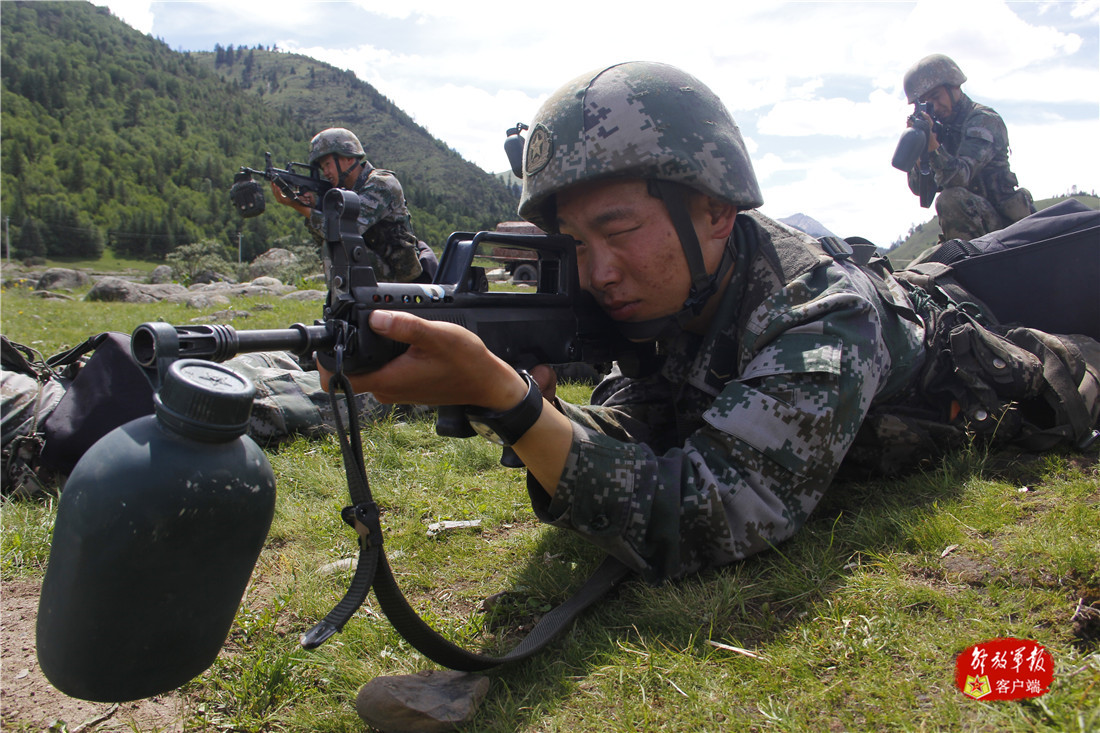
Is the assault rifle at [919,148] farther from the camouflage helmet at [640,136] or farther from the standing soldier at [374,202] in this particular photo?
the camouflage helmet at [640,136]

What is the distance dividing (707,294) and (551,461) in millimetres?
1067

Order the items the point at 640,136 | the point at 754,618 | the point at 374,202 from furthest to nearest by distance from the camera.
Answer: the point at 374,202, the point at 640,136, the point at 754,618

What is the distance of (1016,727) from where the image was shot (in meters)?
1.42

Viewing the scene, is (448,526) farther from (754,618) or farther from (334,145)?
(334,145)

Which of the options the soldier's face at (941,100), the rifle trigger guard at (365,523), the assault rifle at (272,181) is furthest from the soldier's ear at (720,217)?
→ the soldier's face at (941,100)

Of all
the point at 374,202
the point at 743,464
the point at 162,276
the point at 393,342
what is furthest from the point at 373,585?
the point at 162,276

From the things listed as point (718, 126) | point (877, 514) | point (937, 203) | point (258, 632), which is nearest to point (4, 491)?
point (258, 632)

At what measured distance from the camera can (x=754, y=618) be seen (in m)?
2.05

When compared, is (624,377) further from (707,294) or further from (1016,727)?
(1016,727)

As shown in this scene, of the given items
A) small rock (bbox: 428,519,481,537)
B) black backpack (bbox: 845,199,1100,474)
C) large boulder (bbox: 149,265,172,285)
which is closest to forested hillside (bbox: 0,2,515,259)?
large boulder (bbox: 149,265,172,285)

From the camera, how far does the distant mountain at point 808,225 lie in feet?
10.2

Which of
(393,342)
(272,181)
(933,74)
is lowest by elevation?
(393,342)

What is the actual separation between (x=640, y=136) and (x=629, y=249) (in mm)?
429

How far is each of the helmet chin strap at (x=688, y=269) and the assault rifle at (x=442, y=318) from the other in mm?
164
